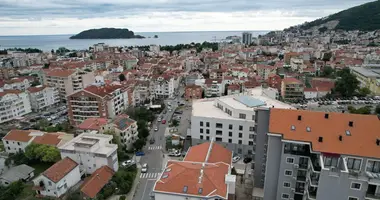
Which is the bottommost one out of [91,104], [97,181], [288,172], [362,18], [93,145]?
[97,181]

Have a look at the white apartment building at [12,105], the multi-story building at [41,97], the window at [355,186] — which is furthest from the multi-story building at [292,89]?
the white apartment building at [12,105]

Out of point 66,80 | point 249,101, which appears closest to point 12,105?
point 66,80

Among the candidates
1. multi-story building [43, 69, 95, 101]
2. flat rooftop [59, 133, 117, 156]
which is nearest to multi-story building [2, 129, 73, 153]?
flat rooftop [59, 133, 117, 156]

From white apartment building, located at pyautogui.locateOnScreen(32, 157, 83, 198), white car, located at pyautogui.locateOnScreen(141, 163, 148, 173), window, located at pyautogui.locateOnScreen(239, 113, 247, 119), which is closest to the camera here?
white apartment building, located at pyautogui.locateOnScreen(32, 157, 83, 198)

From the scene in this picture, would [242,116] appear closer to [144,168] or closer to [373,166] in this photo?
[144,168]

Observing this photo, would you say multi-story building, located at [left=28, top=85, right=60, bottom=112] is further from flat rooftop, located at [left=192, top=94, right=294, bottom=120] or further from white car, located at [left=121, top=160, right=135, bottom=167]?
flat rooftop, located at [left=192, top=94, right=294, bottom=120]

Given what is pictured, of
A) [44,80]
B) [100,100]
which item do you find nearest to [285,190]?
[100,100]

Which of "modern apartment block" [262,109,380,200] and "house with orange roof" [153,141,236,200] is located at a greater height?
"modern apartment block" [262,109,380,200]

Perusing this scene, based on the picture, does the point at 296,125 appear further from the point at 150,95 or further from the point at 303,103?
the point at 150,95
